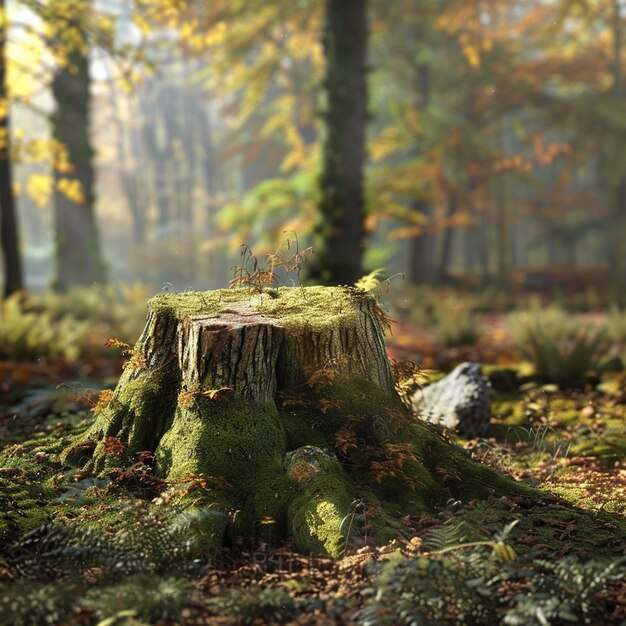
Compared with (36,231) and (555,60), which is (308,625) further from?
(36,231)

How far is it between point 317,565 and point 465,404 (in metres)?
2.77

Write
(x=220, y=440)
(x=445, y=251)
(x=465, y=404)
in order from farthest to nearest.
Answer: (x=445, y=251) → (x=465, y=404) → (x=220, y=440)

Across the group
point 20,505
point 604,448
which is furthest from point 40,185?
point 604,448

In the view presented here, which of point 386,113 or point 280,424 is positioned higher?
point 386,113

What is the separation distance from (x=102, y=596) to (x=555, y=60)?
20.4m

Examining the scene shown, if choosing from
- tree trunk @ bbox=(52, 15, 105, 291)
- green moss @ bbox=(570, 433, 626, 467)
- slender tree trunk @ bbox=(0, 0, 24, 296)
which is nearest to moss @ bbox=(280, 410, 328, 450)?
green moss @ bbox=(570, 433, 626, 467)

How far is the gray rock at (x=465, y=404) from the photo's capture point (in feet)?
18.0

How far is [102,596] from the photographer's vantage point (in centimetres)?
244

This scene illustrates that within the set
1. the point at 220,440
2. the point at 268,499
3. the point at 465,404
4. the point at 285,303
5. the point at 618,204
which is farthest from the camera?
the point at 618,204

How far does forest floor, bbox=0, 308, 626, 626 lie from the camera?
97.3 inches

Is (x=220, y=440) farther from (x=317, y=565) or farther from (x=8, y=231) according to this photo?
(x=8, y=231)

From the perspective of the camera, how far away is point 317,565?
3.01 meters

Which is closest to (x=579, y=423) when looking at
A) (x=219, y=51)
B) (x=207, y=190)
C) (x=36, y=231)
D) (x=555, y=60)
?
(x=219, y=51)

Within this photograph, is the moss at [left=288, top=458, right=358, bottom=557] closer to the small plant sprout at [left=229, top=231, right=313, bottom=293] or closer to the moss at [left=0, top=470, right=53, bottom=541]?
the moss at [left=0, top=470, right=53, bottom=541]
